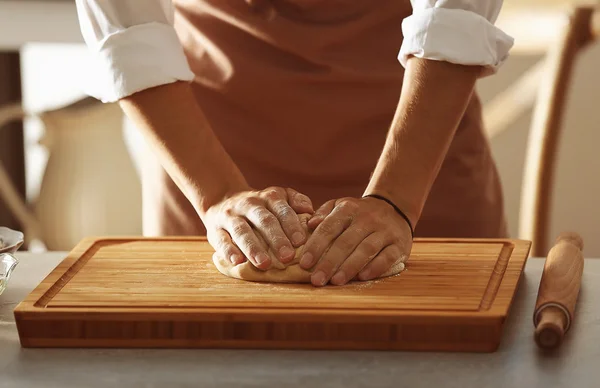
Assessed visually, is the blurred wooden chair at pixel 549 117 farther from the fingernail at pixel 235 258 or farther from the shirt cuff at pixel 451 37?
the fingernail at pixel 235 258

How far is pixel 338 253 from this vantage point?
39.1 inches

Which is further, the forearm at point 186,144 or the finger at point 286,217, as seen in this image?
the forearm at point 186,144

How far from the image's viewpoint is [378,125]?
1.39 meters

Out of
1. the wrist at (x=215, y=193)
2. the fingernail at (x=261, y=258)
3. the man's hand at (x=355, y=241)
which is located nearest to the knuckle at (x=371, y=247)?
the man's hand at (x=355, y=241)

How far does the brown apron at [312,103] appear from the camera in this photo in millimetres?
1377

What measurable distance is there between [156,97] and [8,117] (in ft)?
4.91

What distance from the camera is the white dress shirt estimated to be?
1.17 metres

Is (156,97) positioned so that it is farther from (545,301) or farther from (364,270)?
(545,301)

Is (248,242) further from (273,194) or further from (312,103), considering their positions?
(312,103)

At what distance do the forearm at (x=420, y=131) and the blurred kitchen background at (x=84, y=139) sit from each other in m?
1.39

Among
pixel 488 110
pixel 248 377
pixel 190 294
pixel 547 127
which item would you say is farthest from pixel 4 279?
pixel 488 110

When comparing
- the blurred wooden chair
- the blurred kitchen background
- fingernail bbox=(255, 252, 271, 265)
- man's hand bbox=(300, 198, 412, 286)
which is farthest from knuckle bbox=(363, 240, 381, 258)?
the blurred kitchen background

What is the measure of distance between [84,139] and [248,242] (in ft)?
5.43

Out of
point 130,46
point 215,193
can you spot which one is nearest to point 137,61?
point 130,46
